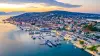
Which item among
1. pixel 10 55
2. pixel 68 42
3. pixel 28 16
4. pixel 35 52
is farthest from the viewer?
pixel 28 16

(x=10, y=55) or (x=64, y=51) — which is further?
(x=64, y=51)

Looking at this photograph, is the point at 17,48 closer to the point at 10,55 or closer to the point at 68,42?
the point at 10,55

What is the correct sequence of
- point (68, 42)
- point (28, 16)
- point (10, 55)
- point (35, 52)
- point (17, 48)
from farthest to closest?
1. point (28, 16)
2. point (68, 42)
3. point (17, 48)
4. point (35, 52)
5. point (10, 55)

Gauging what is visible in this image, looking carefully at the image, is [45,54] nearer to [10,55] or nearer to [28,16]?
[10,55]

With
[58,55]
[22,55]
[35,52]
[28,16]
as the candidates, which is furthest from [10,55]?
[28,16]

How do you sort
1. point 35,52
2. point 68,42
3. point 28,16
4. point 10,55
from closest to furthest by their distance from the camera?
1. point 10,55
2. point 35,52
3. point 68,42
4. point 28,16

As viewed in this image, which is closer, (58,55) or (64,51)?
(58,55)

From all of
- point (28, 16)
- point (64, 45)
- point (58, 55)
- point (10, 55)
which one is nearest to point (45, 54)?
point (58, 55)

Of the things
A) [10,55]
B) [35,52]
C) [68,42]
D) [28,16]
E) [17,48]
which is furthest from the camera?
[28,16]
